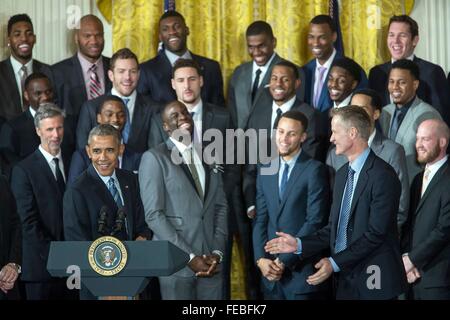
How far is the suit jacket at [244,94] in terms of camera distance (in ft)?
26.1

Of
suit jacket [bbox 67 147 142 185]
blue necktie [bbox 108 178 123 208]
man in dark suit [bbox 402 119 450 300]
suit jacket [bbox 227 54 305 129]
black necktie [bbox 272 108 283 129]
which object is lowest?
man in dark suit [bbox 402 119 450 300]

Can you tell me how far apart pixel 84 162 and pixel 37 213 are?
1.45 feet

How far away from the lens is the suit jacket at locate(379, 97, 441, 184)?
746 centimetres

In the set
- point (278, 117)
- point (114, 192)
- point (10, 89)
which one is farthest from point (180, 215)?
point (10, 89)

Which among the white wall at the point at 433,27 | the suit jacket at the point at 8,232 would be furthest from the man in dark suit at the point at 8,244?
the white wall at the point at 433,27

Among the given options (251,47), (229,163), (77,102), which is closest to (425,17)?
(251,47)

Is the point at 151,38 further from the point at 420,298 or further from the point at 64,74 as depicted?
the point at 420,298

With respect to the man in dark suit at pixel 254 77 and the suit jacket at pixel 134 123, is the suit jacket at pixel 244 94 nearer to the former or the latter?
the man in dark suit at pixel 254 77

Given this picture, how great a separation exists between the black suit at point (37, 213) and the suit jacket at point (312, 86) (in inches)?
74.8

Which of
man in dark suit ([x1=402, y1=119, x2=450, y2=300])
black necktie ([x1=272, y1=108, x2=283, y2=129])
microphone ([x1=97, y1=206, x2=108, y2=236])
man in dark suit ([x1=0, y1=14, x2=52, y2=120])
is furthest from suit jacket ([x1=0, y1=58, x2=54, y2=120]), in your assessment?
man in dark suit ([x1=402, y1=119, x2=450, y2=300])

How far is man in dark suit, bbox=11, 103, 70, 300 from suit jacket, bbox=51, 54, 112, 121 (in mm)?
653

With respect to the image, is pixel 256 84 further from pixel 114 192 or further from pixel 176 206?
pixel 114 192

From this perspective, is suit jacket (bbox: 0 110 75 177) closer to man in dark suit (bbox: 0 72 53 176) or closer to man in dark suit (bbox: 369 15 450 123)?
man in dark suit (bbox: 0 72 53 176)
